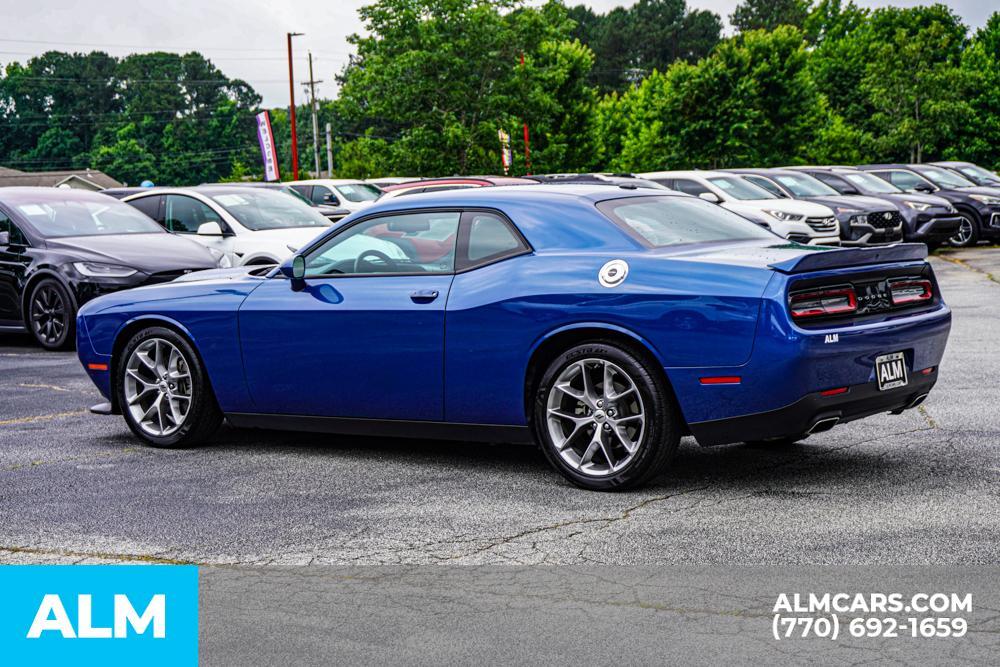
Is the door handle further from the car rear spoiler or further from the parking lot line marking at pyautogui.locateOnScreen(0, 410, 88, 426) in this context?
the parking lot line marking at pyautogui.locateOnScreen(0, 410, 88, 426)

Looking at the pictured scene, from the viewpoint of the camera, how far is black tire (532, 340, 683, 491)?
6129mm

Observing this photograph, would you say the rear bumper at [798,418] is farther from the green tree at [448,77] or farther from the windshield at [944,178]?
the green tree at [448,77]

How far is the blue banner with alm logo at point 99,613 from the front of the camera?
4090 millimetres

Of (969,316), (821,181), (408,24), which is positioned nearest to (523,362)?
(969,316)

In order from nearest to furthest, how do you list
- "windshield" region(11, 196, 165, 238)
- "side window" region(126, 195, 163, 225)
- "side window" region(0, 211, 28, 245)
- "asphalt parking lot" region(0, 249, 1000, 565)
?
"asphalt parking lot" region(0, 249, 1000, 565)
"side window" region(0, 211, 28, 245)
"windshield" region(11, 196, 165, 238)
"side window" region(126, 195, 163, 225)

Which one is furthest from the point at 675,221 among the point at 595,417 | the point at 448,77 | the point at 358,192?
the point at 448,77

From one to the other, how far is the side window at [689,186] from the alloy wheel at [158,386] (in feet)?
50.4

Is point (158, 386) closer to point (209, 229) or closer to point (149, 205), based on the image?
point (209, 229)

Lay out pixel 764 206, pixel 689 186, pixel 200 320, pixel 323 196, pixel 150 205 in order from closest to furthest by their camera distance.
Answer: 1. pixel 200 320
2. pixel 150 205
3. pixel 764 206
4. pixel 689 186
5. pixel 323 196

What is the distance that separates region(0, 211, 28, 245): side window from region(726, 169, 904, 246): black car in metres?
13.1

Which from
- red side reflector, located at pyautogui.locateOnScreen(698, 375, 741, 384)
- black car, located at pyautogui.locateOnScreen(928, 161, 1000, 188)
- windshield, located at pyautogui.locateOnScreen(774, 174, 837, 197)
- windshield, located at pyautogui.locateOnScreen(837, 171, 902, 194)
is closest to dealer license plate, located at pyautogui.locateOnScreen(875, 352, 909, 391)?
red side reflector, located at pyautogui.locateOnScreen(698, 375, 741, 384)

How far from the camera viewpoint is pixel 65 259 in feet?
43.9

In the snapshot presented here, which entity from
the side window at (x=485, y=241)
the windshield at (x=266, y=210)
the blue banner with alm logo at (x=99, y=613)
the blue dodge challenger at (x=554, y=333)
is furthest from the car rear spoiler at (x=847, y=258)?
the windshield at (x=266, y=210)

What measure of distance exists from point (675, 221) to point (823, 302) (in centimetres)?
117
